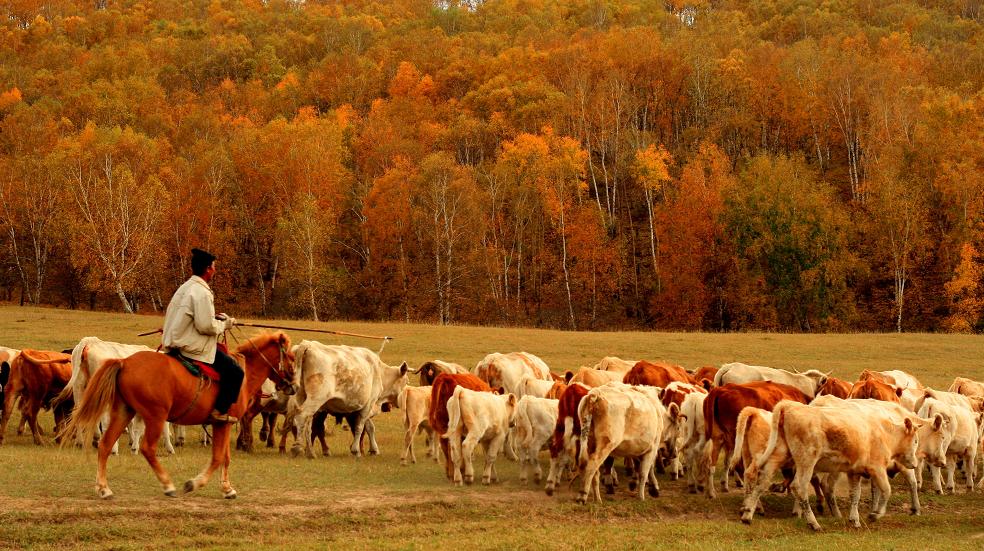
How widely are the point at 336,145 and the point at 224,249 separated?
16.7 metres

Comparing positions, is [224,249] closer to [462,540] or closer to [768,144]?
[768,144]

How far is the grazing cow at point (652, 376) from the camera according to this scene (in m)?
23.4

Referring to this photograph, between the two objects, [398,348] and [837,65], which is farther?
[837,65]

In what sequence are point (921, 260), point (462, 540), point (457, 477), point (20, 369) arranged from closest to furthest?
point (462, 540), point (457, 477), point (20, 369), point (921, 260)

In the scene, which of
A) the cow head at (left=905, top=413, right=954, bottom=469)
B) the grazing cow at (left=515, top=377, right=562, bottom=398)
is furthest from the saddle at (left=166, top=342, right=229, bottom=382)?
the cow head at (left=905, top=413, right=954, bottom=469)

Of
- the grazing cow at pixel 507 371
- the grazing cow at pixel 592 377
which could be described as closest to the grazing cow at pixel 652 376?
the grazing cow at pixel 592 377

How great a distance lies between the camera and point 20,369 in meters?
21.7

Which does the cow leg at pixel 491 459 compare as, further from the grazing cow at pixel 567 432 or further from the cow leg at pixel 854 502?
the cow leg at pixel 854 502

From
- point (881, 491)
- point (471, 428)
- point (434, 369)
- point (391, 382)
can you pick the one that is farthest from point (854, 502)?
point (434, 369)

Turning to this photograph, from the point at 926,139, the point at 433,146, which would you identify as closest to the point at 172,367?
the point at 926,139

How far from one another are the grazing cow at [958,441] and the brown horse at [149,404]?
1344cm

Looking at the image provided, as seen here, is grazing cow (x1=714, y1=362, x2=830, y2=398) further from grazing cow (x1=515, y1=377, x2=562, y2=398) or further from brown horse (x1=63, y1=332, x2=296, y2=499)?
brown horse (x1=63, y1=332, x2=296, y2=499)

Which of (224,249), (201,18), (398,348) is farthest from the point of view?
A: (201,18)

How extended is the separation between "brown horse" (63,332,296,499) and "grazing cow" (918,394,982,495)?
529 inches
